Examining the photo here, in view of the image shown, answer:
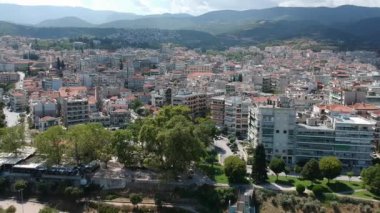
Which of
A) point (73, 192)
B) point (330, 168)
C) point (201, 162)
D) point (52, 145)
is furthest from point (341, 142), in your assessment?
point (52, 145)

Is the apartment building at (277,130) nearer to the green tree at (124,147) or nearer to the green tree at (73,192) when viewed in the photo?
the green tree at (124,147)

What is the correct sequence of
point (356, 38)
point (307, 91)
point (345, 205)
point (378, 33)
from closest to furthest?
point (345, 205), point (307, 91), point (356, 38), point (378, 33)

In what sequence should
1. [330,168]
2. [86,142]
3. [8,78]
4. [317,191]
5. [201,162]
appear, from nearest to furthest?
[317,191] → [330,168] → [86,142] → [201,162] → [8,78]

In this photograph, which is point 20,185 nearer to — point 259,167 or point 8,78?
point 259,167

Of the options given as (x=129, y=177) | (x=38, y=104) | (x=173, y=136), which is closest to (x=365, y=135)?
(x=173, y=136)

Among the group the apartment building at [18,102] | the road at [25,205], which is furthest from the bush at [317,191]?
the apartment building at [18,102]

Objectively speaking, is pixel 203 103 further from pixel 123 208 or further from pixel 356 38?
pixel 356 38
